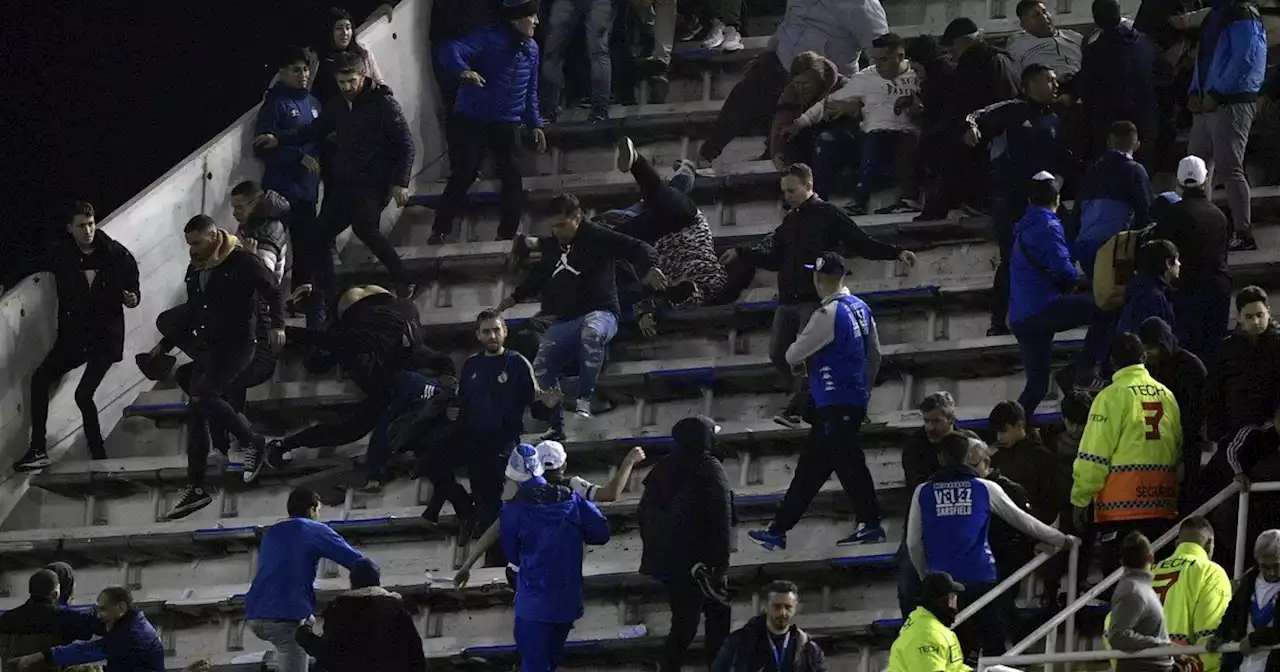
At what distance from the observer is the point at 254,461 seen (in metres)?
17.2

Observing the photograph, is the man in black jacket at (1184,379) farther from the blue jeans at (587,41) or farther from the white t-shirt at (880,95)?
the blue jeans at (587,41)

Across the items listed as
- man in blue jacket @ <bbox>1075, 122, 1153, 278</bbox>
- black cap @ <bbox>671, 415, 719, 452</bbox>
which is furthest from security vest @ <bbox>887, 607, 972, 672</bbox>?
man in blue jacket @ <bbox>1075, 122, 1153, 278</bbox>

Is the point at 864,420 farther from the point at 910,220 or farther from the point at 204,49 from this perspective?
the point at 204,49

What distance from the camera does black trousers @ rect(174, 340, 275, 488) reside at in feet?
55.8

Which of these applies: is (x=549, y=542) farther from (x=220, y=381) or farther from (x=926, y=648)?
(x=220, y=381)

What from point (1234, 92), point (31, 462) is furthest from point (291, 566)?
point (1234, 92)

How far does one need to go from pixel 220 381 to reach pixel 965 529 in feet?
16.7

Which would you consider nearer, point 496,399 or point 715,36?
point 496,399

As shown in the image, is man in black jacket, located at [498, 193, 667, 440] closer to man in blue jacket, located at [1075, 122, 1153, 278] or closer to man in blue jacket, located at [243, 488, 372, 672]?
man in blue jacket, located at [243, 488, 372, 672]

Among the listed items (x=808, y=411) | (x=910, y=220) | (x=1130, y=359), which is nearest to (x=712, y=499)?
(x=808, y=411)

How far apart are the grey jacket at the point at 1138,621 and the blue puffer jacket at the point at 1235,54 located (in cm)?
452

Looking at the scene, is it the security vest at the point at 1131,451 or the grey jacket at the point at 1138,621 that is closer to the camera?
the grey jacket at the point at 1138,621

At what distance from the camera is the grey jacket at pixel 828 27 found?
61.4 ft

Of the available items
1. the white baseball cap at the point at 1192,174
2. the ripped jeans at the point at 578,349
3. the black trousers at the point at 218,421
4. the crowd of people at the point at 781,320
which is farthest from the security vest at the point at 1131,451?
the black trousers at the point at 218,421
